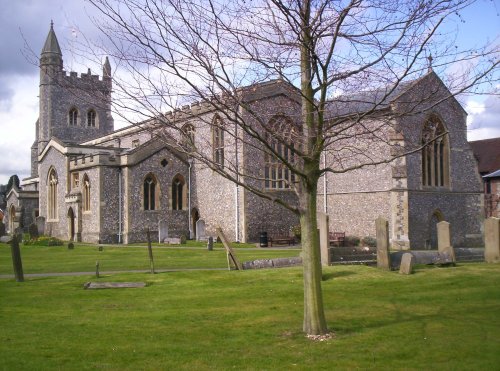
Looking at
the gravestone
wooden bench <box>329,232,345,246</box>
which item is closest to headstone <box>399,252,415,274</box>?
wooden bench <box>329,232,345,246</box>

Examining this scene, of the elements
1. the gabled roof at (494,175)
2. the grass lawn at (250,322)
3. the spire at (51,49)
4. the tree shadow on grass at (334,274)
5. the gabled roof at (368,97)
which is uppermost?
the spire at (51,49)

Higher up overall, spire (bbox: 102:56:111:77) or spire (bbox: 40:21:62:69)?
spire (bbox: 40:21:62:69)

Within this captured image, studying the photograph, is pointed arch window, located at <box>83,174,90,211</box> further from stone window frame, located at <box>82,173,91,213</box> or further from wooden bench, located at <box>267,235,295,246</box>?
wooden bench, located at <box>267,235,295,246</box>

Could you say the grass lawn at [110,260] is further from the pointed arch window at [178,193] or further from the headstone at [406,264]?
the pointed arch window at [178,193]

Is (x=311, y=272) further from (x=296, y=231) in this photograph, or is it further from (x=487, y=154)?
(x=487, y=154)

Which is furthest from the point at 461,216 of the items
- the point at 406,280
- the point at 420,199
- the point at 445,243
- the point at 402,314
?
the point at 402,314

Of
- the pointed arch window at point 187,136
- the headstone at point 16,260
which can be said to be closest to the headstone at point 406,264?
the pointed arch window at point 187,136

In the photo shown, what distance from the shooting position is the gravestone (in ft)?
111

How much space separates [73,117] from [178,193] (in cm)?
2815

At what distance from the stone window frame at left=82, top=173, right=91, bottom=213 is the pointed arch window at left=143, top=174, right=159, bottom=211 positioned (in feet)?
12.6

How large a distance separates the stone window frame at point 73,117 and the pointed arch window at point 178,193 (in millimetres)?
27357

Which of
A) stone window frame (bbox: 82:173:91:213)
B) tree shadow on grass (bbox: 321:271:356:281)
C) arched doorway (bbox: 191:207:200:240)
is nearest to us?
tree shadow on grass (bbox: 321:271:356:281)

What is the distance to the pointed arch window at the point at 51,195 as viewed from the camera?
140 ft

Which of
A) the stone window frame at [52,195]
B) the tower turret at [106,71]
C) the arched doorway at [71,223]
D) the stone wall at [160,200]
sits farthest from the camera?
the stone window frame at [52,195]
